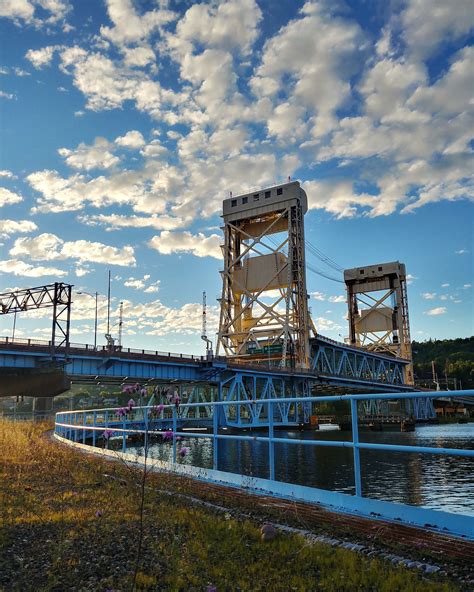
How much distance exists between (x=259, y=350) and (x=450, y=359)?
121 m

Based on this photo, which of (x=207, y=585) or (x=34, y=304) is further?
(x=34, y=304)

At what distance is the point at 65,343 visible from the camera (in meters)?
44.8

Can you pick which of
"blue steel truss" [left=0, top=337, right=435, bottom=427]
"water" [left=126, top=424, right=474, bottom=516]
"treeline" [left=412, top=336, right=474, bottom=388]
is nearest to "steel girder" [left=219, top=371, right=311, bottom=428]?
"blue steel truss" [left=0, top=337, right=435, bottom=427]

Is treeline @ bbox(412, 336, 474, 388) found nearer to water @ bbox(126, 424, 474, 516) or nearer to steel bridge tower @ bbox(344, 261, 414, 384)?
steel bridge tower @ bbox(344, 261, 414, 384)

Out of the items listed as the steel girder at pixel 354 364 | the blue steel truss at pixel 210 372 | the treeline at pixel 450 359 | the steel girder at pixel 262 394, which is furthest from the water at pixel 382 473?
the treeline at pixel 450 359

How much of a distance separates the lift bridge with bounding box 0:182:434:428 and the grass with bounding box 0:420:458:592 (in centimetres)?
2820

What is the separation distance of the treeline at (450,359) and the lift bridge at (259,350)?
25.1 meters

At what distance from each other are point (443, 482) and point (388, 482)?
2306 millimetres

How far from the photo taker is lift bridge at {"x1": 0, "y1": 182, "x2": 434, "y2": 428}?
44.9 meters

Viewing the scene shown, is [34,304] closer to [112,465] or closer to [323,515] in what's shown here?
[112,465]

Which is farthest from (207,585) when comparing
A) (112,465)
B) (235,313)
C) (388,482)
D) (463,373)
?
(463,373)

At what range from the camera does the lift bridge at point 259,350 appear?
44.9 meters

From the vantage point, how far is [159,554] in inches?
222

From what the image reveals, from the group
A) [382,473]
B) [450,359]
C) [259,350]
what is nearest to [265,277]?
[259,350]
